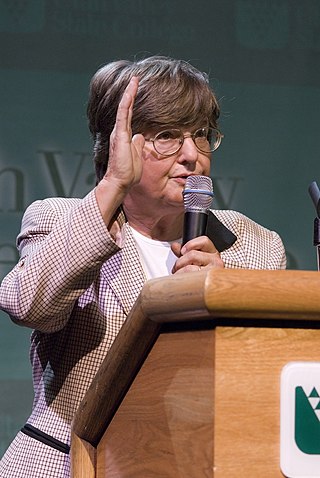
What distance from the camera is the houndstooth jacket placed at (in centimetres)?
132

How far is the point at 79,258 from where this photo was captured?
1304 mm

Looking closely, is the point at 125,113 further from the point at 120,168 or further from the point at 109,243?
the point at 109,243

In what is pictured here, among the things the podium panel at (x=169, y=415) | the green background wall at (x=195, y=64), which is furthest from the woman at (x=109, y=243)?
the green background wall at (x=195, y=64)

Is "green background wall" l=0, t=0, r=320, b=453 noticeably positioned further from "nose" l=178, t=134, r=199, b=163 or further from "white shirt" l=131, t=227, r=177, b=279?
"nose" l=178, t=134, r=199, b=163

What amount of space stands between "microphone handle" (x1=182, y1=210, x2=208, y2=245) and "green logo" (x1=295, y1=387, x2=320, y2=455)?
51 cm

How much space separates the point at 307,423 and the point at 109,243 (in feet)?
1.68

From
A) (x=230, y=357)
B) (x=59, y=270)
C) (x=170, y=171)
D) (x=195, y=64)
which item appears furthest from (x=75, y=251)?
(x=195, y=64)

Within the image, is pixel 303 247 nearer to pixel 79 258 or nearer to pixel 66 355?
pixel 66 355

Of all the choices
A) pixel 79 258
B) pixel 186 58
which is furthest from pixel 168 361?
pixel 186 58

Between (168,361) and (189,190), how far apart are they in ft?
1.66

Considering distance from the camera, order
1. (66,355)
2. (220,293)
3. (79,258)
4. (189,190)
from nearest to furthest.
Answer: (220,293) → (79,258) → (189,190) → (66,355)

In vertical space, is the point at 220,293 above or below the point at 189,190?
above

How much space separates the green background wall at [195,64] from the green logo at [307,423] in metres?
1.94

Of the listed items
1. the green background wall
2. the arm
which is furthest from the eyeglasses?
the green background wall
